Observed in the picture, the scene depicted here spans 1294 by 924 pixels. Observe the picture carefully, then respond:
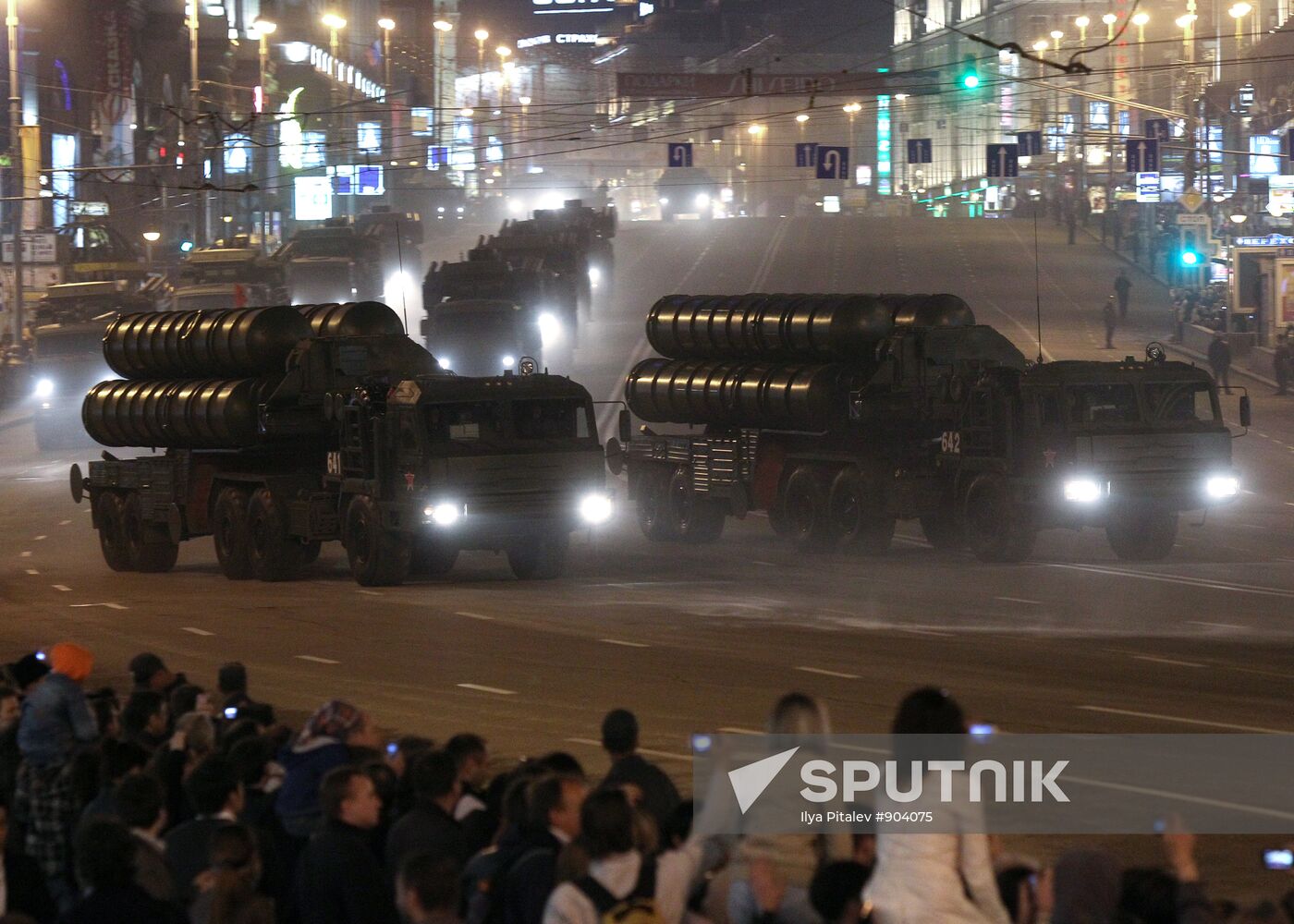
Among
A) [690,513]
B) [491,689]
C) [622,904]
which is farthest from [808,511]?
[622,904]

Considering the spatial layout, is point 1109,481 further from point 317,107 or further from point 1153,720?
point 317,107

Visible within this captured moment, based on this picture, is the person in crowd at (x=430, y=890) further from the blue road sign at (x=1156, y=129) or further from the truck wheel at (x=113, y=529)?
the blue road sign at (x=1156, y=129)

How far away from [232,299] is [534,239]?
31.9ft

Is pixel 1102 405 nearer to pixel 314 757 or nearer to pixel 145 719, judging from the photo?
pixel 145 719

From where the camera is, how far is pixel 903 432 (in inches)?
1210

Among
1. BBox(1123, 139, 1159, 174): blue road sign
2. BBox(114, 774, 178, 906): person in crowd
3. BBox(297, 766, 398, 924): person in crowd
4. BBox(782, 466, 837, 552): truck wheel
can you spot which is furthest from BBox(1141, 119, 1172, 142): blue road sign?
BBox(297, 766, 398, 924): person in crowd

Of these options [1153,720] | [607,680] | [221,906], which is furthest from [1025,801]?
[221,906]

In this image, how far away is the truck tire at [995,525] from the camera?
28047mm

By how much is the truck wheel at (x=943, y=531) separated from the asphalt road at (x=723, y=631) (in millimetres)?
316

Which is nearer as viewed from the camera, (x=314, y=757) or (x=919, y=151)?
(x=314, y=757)

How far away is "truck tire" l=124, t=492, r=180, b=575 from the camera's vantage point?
31844 mm

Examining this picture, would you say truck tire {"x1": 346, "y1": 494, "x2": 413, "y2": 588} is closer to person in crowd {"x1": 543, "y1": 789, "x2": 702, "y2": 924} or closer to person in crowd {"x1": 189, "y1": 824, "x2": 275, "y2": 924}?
person in crowd {"x1": 189, "y1": 824, "x2": 275, "y2": 924}

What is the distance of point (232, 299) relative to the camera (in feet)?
203

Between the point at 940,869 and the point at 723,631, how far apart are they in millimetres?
15016
